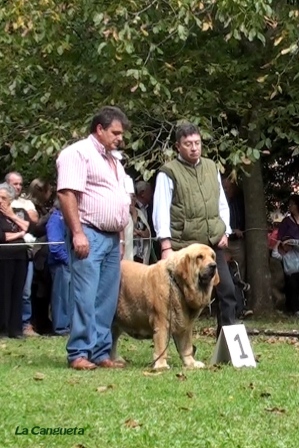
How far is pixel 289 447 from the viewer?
570cm

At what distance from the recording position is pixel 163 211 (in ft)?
30.5

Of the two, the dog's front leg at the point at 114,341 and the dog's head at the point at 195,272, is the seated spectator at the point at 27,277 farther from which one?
the dog's head at the point at 195,272

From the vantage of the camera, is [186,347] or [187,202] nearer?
[186,347]

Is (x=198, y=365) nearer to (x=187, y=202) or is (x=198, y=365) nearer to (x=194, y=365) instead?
(x=194, y=365)

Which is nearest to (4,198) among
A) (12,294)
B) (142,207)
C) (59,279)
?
(12,294)

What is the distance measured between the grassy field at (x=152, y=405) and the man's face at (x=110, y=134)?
1.89 metres

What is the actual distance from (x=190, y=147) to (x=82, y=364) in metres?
2.06

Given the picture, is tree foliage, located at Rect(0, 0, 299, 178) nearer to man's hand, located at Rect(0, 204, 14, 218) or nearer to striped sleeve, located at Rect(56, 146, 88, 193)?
man's hand, located at Rect(0, 204, 14, 218)

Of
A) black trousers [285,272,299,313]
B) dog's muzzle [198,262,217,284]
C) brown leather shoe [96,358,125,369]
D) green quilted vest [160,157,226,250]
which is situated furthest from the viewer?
black trousers [285,272,299,313]

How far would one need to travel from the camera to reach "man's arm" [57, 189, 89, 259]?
8.76 meters

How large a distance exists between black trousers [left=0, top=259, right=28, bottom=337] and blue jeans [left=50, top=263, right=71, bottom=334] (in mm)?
648

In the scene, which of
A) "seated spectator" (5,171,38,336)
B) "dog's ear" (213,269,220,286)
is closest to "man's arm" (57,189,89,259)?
"dog's ear" (213,269,220,286)

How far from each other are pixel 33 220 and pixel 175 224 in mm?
4836

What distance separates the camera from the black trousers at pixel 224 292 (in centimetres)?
957
